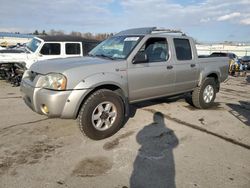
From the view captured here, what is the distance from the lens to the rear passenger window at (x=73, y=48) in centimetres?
1010

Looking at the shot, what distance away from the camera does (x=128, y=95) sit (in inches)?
183

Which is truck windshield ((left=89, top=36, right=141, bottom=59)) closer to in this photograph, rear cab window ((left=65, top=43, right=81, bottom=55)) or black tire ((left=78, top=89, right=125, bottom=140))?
black tire ((left=78, top=89, right=125, bottom=140))

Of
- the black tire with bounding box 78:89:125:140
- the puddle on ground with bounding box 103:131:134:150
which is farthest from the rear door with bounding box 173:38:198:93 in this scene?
the puddle on ground with bounding box 103:131:134:150

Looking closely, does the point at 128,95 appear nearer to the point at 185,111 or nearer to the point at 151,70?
the point at 151,70

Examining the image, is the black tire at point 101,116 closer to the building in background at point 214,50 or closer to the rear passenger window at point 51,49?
the rear passenger window at point 51,49

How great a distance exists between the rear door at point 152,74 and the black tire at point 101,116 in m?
0.48

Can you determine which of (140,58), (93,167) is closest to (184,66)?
(140,58)

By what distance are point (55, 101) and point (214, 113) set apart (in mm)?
4104

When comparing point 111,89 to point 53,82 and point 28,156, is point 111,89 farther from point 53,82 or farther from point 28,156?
point 28,156

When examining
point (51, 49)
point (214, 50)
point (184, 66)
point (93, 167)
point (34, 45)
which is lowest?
point (93, 167)

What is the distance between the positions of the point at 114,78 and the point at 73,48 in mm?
6508

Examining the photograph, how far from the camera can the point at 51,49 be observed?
385 inches

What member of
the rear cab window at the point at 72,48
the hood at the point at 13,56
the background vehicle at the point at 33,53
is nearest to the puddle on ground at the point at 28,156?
the background vehicle at the point at 33,53

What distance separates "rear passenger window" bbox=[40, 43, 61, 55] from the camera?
9.66m
